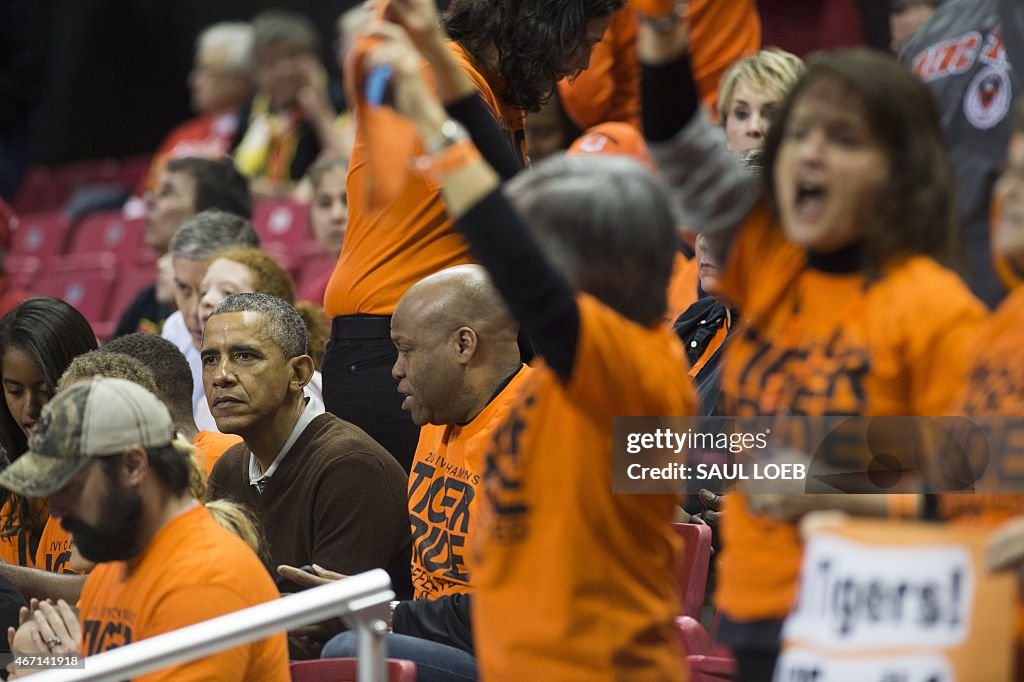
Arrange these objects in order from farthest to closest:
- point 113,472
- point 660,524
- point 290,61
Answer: point 290,61
point 113,472
point 660,524

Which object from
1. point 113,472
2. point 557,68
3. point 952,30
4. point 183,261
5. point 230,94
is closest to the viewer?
point 113,472

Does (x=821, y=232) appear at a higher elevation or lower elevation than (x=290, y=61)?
lower

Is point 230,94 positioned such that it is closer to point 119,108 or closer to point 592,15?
point 119,108

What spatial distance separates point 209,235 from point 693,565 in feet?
8.52

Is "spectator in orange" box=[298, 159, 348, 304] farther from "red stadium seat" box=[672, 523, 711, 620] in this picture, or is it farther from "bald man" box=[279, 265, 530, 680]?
"red stadium seat" box=[672, 523, 711, 620]

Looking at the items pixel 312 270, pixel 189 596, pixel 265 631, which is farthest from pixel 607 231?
pixel 312 270

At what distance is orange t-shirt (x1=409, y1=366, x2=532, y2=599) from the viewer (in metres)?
3.50

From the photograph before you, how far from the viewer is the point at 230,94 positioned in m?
9.60

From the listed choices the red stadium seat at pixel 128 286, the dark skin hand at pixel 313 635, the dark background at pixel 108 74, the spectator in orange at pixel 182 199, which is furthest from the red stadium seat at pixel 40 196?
the dark skin hand at pixel 313 635

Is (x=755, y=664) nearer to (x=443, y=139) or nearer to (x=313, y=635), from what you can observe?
(x=443, y=139)

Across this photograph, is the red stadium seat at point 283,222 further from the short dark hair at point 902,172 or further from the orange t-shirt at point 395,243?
the short dark hair at point 902,172

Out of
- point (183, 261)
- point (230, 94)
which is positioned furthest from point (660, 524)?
point (230, 94)

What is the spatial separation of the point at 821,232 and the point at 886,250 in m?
0.09

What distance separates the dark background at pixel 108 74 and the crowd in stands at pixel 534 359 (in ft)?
19.7
